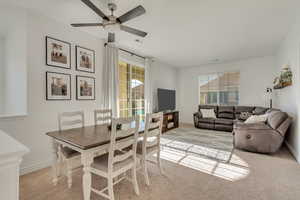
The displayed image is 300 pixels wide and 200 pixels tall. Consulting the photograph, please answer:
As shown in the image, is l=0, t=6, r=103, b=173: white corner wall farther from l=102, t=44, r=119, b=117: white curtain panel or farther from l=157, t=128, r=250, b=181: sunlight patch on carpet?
l=157, t=128, r=250, b=181: sunlight patch on carpet

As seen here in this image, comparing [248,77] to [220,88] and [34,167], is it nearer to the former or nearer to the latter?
[220,88]

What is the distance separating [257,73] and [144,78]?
13.6 feet

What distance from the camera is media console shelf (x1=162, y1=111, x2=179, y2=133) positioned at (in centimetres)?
510

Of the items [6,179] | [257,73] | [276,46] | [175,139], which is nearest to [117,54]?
[175,139]

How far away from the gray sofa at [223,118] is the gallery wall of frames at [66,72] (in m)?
4.07

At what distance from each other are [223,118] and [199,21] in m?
3.93

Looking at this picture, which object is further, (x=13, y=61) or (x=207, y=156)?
(x=207, y=156)

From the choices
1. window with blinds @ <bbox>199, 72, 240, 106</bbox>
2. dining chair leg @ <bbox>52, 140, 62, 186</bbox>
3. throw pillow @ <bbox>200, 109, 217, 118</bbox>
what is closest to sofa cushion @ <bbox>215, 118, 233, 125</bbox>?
throw pillow @ <bbox>200, 109, 217, 118</bbox>

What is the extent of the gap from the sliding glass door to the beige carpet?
2137mm

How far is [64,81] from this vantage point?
2.83 meters

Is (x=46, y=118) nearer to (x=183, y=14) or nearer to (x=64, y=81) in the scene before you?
(x=64, y=81)

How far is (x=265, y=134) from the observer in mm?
3004

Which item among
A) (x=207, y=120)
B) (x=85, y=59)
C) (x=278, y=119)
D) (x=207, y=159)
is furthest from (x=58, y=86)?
(x=207, y=120)

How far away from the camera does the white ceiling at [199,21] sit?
2240 mm
